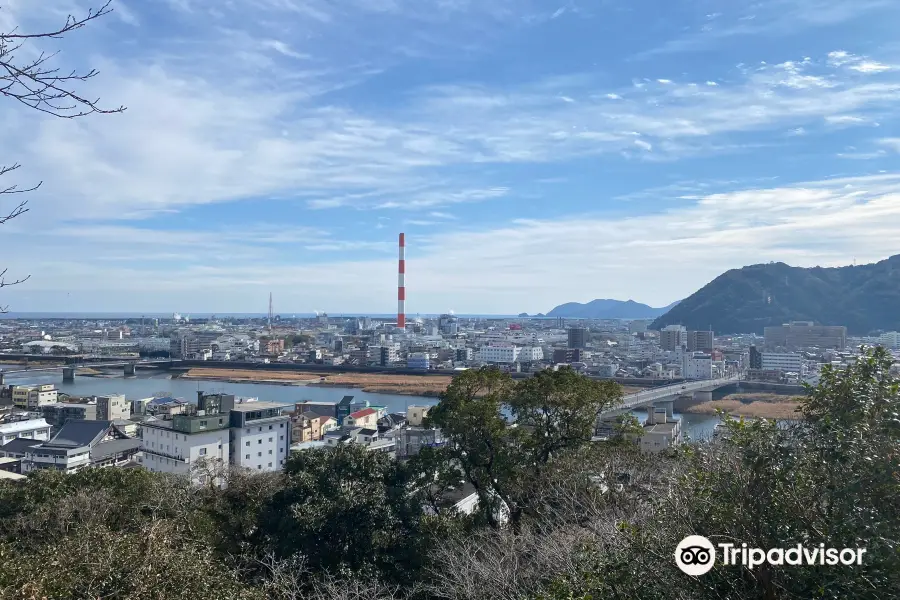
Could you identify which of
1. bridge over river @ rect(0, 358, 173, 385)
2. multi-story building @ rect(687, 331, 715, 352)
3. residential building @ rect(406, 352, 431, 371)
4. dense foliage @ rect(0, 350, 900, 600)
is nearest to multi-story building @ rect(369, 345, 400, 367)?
residential building @ rect(406, 352, 431, 371)

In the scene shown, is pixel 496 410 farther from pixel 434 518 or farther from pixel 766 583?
pixel 766 583

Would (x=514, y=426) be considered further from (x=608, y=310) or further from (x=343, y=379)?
(x=608, y=310)

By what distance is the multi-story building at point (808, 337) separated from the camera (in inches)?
873

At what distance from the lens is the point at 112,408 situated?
9.80 m

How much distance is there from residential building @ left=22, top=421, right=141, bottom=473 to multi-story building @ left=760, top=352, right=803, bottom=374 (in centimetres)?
1662

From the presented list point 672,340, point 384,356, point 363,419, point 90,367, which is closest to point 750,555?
point 363,419

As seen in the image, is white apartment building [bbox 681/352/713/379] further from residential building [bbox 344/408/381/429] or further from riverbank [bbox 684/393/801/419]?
residential building [bbox 344/408/381/429]

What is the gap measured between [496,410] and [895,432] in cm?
196

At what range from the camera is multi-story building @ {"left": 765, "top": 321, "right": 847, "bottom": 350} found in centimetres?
2217

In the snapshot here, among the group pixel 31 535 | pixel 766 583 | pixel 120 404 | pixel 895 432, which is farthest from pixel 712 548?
pixel 120 404

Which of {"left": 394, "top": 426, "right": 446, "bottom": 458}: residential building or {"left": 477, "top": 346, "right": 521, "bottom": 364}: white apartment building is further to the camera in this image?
{"left": 477, "top": 346, "right": 521, "bottom": 364}: white apartment building

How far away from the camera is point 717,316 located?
34.4 metres

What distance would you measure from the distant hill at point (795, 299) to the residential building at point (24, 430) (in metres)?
29.2

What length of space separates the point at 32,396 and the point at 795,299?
33.7 meters
